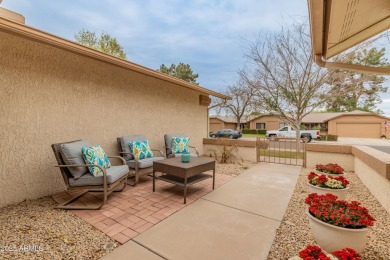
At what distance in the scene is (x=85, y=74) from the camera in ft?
13.7

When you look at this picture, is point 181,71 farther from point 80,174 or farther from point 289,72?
point 80,174

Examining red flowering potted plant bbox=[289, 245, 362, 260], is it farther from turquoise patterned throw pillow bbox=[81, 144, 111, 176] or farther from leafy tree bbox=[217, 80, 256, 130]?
leafy tree bbox=[217, 80, 256, 130]

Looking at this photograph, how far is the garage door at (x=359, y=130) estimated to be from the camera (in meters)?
20.4

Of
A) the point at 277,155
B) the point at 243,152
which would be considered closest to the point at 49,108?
the point at 243,152

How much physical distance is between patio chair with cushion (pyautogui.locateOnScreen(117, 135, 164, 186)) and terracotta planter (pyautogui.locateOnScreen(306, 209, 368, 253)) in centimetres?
341

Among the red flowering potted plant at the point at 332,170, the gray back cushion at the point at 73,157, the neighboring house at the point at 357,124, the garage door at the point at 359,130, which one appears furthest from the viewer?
the garage door at the point at 359,130

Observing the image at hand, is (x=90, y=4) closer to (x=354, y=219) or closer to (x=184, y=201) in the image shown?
(x=184, y=201)

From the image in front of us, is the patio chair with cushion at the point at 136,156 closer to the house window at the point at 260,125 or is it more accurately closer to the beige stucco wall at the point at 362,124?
the beige stucco wall at the point at 362,124

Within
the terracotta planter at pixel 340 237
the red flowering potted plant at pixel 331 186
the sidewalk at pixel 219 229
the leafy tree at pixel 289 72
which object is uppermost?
the leafy tree at pixel 289 72

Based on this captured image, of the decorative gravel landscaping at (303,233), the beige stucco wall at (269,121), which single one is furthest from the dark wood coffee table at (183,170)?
the beige stucco wall at (269,121)

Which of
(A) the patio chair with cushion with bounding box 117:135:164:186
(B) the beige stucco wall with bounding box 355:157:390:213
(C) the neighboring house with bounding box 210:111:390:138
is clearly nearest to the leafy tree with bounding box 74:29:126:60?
(A) the patio chair with cushion with bounding box 117:135:164:186

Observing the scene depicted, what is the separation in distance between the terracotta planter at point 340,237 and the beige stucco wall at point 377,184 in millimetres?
1772

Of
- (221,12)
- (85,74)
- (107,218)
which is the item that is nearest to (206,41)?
(221,12)

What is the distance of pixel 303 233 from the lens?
2.40 m
